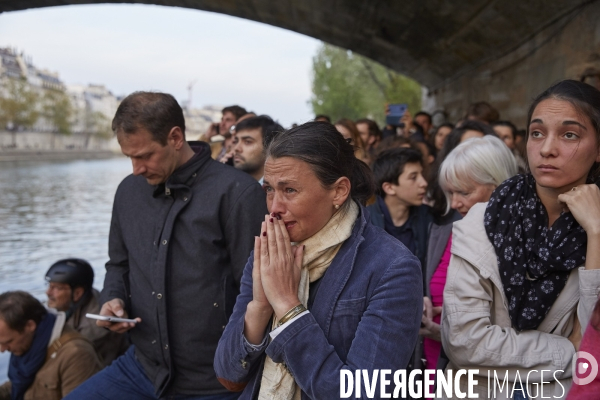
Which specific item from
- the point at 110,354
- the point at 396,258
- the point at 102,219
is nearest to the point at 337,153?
the point at 396,258

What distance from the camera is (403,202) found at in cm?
409

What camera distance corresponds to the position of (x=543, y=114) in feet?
6.89

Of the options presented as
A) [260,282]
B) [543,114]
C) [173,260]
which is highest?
[543,114]

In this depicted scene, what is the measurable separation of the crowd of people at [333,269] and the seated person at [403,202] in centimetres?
94

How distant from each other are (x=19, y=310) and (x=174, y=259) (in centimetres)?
195

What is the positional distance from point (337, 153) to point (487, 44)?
1017cm

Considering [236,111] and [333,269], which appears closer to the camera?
[333,269]

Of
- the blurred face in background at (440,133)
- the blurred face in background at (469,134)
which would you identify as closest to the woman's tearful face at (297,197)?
the blurred face in background at (469,134)

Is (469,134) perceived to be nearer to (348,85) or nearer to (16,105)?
(348,85)

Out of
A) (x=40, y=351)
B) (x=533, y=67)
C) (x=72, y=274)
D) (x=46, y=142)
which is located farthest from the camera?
(x=46, y=142)

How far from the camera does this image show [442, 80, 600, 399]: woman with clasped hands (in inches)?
79.7

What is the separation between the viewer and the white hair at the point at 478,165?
3.00 m

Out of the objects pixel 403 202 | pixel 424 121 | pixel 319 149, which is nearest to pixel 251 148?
pixel 403 202

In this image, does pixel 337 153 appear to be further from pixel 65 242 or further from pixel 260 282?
pixel 65 242
